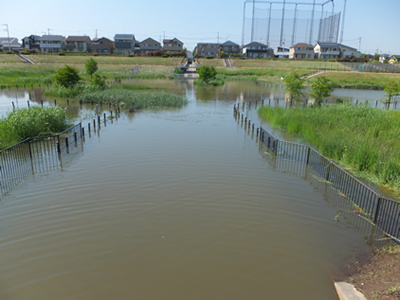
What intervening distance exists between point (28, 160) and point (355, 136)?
1341 cm

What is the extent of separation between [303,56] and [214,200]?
9507 cm

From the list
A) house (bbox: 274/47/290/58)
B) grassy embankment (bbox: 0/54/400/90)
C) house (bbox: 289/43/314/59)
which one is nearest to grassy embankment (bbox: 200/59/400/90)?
grassy embankment (bbox: 0/54/400/90)

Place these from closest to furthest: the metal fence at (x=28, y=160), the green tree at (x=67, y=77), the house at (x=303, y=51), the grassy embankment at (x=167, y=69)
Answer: the metal fence at (x=28, y=160)
the green tree at (x=67, y=77)
the grassy embankment at (x=167, y=69)
the house at (x=303, y=51)

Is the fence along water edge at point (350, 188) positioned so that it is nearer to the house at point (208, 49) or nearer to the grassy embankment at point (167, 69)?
the grassy embankment at point (167, 69)

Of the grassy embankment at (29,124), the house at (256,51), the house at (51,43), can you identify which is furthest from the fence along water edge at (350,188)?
the house at (51,43)

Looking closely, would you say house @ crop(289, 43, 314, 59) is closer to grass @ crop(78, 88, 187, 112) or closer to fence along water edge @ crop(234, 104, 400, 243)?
grass @ crop(78, 88, 187, 112)

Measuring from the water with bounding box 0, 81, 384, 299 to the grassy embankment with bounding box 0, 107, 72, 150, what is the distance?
340 centimetres

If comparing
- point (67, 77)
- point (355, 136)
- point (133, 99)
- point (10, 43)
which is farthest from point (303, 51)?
point (10, 43)

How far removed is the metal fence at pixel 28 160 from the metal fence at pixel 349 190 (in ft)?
29.0

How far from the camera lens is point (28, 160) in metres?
11.6

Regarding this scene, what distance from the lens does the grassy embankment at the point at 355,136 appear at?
9922mm

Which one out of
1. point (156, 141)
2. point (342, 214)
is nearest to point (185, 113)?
point (156, 141)

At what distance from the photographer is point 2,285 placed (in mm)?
5227

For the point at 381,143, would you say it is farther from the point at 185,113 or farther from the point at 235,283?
the point at 185,113
